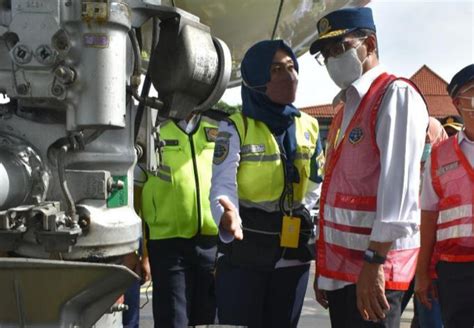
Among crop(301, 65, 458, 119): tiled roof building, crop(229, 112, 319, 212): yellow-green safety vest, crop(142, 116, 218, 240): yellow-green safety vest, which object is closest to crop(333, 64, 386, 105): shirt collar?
crop(229, 112, 319, 212): yellow-green safety vest

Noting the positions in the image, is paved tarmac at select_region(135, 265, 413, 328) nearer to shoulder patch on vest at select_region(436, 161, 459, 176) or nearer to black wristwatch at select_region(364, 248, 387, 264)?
shoulder patch on vest at select_region(436, 161, 459, 176)

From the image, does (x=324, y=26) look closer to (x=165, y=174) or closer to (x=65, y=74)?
(x=65, y=74)

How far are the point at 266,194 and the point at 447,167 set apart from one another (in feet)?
3.79

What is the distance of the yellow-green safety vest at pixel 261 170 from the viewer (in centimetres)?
300

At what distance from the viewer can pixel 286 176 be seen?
3.02m

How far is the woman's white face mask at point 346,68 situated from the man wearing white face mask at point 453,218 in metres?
1.15

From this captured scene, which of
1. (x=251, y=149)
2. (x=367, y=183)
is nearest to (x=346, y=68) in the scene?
(x=367, y=183)

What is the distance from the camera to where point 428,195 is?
145 inches

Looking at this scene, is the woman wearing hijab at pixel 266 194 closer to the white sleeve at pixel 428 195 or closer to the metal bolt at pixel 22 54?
the white sleeve at pixel 428 195

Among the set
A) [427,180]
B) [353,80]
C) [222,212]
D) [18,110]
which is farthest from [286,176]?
[18,110]

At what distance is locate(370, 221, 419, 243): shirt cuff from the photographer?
89.9 inches

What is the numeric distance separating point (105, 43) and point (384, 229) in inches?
44.7

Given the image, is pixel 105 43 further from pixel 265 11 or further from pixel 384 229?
pixel 265 11

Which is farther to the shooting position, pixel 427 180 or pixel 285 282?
pixel 427 180
